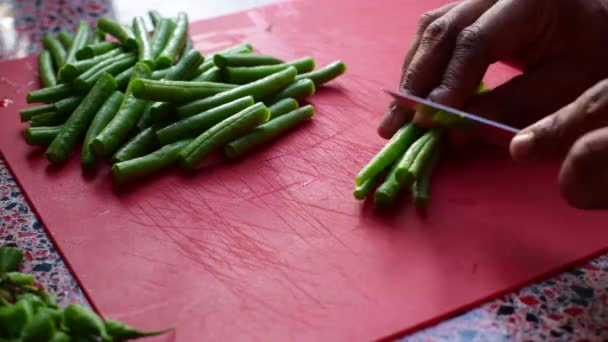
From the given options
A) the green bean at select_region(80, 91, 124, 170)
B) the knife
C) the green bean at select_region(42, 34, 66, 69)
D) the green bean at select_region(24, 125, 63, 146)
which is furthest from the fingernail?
the green bean at select_region(42, 34, 66, 69)

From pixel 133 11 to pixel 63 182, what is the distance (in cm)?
188

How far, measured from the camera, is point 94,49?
11.7 feet

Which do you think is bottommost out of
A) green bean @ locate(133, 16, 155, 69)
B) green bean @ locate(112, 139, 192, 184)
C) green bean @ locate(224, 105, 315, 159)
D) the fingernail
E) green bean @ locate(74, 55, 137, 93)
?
green bean @ locate(112, 139, 192, 184)

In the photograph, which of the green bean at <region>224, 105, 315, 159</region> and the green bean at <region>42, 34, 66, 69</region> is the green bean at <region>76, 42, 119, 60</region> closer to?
the green bean at <region>42, 34, 66, 69</region>

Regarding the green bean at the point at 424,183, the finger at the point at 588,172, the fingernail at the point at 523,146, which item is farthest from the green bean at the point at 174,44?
the finger at the point at 588,172

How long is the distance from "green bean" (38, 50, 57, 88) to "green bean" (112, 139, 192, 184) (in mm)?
873

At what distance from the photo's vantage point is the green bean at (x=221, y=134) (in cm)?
285

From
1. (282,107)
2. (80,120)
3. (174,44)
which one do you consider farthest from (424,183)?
(174,44)

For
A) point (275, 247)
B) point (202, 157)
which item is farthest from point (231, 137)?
point (275, 247)

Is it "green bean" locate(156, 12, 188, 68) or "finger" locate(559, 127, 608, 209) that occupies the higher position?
"finger" locate(559, 127, 608, 209)

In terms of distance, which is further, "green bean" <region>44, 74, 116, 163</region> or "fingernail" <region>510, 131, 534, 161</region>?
"green bean" <region>44, 74, 116, 163</region>

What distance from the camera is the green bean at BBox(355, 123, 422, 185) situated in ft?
8.70

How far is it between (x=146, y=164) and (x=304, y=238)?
2.37 ft

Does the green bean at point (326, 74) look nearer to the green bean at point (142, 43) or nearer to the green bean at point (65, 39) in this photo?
the green bean at point (142, 43)
